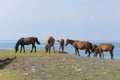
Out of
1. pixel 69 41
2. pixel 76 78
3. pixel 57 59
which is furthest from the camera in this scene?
pixel 69 41

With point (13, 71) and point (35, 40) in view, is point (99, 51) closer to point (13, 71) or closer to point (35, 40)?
point (35, 40)

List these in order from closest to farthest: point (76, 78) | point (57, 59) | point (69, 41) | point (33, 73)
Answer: point (76, 78)
point (33, 73)
point (57, 59)
point (69, 41)

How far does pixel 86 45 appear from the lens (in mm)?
40500

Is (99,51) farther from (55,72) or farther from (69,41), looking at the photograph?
(55,72)

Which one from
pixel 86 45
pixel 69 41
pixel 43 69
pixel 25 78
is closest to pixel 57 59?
pixel 43 69

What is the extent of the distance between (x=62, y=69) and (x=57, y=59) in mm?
4778

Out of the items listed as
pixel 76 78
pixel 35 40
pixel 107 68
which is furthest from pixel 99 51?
pixel 76 78

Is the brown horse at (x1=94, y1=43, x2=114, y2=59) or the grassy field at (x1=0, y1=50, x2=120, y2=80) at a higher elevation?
the brown horse at (x1=94, y1=43, x2=114, y2=59)

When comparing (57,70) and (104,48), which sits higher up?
(104,48)

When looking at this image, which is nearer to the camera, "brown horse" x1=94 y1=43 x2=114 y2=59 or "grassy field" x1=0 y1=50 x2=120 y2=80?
"grassy field" x1=0 y1=50 x2=120 y2=80

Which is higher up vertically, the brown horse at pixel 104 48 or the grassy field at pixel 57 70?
the brown horse at pixel 104 48

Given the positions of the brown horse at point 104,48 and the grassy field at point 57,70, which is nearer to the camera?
the grassy field at point 57,70

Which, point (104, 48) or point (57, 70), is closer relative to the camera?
point (57, 70)

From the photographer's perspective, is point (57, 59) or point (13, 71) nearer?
point (13, 71)
